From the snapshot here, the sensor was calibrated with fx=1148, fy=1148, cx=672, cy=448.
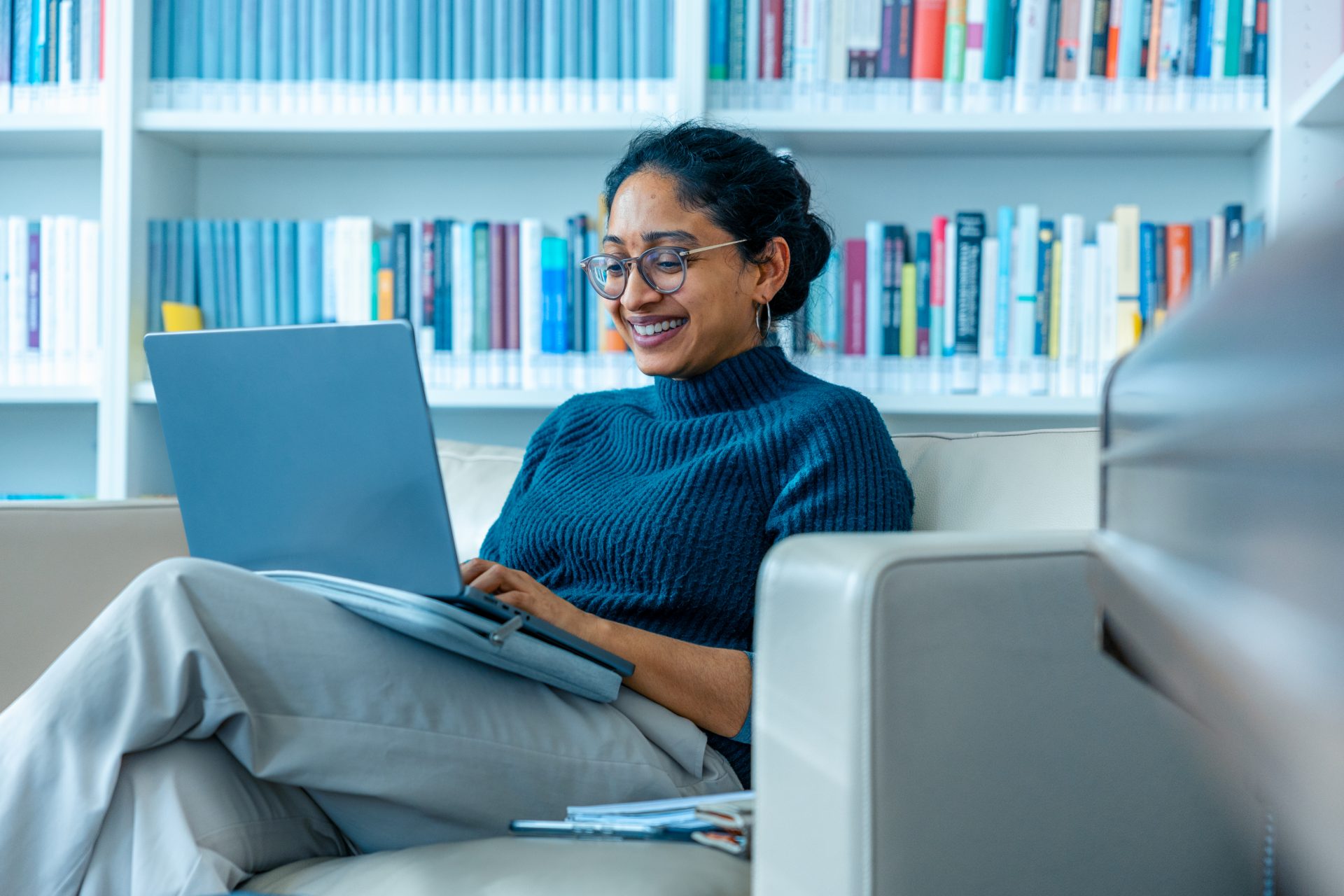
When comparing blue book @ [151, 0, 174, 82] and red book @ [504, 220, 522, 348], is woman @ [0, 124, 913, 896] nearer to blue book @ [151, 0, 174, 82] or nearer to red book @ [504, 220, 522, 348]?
red book @ [504, 220, 522, 348]

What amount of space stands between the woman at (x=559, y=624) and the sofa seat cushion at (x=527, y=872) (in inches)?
2.4

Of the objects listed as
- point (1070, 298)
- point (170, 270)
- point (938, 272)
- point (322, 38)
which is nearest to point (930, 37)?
point (938, 272)

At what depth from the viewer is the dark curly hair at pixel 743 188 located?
1407 mm

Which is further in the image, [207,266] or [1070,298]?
[207,266]

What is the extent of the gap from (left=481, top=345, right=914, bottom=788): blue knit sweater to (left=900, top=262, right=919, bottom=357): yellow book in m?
0.73

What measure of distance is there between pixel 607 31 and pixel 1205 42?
1.05 metres

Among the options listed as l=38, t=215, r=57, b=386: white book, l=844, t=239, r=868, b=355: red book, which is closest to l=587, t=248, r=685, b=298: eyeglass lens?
l=844, t=239, r=868, b=355: red book

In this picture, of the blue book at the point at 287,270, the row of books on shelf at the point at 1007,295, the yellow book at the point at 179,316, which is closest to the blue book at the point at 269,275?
the blue book at the point at 287,270

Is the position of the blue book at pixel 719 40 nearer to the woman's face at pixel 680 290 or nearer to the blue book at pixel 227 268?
the woman's face at pixel 680 290

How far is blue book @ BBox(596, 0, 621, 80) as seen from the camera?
6.86 feet

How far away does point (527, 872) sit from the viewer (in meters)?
0.76

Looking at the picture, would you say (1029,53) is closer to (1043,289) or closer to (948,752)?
(1043,289)

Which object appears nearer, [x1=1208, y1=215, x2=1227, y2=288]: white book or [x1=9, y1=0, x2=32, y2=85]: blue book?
[x1=1208, y1=215, x2=1227, y2=288]: white book

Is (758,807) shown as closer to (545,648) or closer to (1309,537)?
(545,648)
